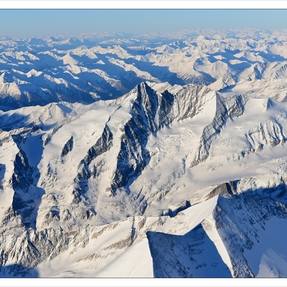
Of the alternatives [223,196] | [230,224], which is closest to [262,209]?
[223,196]

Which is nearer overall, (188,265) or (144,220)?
(188,265)

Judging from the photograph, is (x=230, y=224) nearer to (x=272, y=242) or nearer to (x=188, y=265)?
(x=272, y=242)

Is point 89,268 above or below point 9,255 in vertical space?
above

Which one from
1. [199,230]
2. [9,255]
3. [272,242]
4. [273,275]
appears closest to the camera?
[273,275]

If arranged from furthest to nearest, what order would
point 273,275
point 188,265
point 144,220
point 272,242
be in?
point 144,220 → point 272,242 → point 273,275 → point 188,265

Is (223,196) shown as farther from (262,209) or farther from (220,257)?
(220,257)

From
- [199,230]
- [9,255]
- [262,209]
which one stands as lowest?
[9,255]

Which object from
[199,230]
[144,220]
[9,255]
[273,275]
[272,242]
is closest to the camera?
[273,275]

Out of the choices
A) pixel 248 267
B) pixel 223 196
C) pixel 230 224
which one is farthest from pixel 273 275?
pixel 223 196

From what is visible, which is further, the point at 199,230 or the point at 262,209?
the point at 262,209
